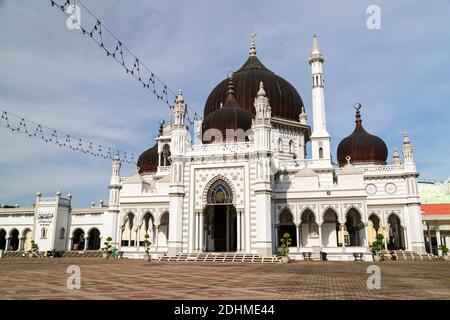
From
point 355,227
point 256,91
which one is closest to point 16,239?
point 256,91

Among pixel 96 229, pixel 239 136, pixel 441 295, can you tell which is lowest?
pixel 441 295

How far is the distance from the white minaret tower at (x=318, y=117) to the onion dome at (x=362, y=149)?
18.4 ft

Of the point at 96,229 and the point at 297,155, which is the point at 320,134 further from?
the point at 96,229

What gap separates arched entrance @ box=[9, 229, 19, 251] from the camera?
161 ft

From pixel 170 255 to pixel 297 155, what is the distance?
18129 mm

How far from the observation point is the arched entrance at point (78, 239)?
48.3 metres

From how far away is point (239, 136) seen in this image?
109 feet

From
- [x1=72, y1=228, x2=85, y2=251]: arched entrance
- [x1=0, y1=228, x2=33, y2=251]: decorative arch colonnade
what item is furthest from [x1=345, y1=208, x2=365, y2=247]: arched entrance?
[x1=0, y1=228, x2=33, y2=251]: decorative arch colonnade

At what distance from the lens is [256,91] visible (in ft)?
137

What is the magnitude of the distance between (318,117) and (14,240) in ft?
133

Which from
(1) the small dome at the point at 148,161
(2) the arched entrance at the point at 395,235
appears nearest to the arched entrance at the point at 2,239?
(1) the small dome at the point at 148,161

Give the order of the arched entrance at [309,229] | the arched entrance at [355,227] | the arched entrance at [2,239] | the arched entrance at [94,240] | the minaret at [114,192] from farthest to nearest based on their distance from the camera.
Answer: the arched entrance at [2,239], the arched entrance at [94,240], the minaret at [114,192], the arched entrance at [309,229], the arched entrance at [355,227]

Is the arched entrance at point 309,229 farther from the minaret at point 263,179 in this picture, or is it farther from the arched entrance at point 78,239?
the arched entrance at point 78,239
